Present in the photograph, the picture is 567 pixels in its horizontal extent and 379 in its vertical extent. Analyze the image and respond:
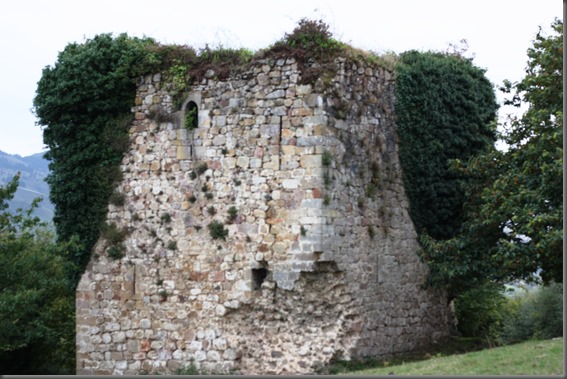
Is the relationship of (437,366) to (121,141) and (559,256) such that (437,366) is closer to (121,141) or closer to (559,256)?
(559,256)

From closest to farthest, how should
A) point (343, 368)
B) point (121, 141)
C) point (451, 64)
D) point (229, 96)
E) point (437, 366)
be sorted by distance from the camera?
1. point (437, 366)
2. point (343, 368)
3. point (229, 96)
4. point (121, 141)
5. point (451, 64)

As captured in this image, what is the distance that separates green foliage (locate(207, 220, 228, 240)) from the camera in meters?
19.7

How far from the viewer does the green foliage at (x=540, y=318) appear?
23672 millimetres

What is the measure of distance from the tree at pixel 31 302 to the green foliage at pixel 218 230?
360 cm

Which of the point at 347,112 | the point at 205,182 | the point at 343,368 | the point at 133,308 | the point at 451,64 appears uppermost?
the point at 451,64

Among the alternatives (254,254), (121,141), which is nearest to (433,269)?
(254,254)

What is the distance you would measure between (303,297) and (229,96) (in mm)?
4431

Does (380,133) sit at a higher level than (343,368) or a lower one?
higher

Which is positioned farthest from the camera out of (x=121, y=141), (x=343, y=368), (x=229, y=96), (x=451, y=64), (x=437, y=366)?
(x=451, y=64)

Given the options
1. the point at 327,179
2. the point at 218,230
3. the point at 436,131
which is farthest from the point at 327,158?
the point at 436,131

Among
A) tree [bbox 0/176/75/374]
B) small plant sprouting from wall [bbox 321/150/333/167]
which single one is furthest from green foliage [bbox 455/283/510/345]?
tree [bbox 0/176/75/374]

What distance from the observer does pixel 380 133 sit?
68.7 ft

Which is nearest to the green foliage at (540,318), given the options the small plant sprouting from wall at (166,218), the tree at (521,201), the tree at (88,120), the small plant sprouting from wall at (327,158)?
the tree at (521,201)

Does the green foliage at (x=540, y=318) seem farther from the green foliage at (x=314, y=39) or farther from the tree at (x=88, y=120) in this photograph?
the tree at (x=88, y=120)
